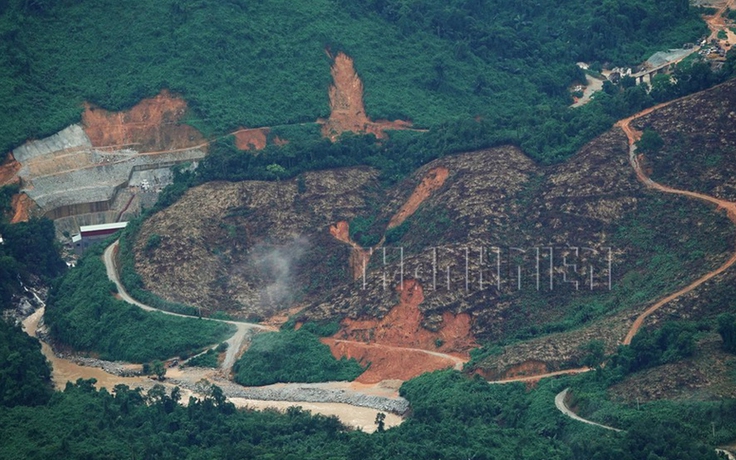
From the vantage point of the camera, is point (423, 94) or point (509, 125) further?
point (423, 94)

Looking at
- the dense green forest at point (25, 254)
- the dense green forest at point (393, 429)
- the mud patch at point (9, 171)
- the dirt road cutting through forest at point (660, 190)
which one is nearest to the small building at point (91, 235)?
the dense green forest at point (25, 254)

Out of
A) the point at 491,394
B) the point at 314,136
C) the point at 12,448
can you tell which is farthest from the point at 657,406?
the point at 314,136

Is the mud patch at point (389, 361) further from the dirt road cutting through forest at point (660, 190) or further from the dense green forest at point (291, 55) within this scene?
the dense green forest at point (291, 55)

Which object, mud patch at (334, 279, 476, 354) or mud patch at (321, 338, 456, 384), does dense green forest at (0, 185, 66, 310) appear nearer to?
mud patch at (334, 279, 476, 354)

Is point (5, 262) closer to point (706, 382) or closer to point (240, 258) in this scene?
point (240, 258)

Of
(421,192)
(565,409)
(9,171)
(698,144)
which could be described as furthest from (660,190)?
(9,171)

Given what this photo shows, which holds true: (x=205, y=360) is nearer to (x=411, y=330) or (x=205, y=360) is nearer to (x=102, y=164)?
(x=411, y=330)
